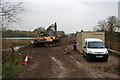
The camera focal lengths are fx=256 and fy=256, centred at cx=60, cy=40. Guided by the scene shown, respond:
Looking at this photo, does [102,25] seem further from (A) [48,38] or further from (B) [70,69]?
(B) [70,69]

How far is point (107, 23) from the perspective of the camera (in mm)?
83500

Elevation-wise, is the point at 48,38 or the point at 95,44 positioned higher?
the point at 48,38

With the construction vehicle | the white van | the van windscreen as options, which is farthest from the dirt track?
the construction vehicle

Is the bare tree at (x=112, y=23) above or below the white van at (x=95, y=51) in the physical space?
above

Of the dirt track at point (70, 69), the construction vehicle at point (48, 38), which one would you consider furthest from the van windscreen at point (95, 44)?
the construction vehicle at point (48, 38)

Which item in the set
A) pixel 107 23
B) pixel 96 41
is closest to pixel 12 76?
pixel 96 41

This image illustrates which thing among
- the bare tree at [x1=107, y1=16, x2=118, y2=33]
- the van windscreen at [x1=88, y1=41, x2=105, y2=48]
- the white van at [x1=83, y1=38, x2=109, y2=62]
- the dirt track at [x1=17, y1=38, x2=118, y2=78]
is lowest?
the dirt track at [x1=17, y1=38, x2=118, y2=78]

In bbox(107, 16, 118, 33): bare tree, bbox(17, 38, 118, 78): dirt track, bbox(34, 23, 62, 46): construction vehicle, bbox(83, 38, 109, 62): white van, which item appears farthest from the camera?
bbox(107, 16, 118, 33): bare tree

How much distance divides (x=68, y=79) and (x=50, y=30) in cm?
3537

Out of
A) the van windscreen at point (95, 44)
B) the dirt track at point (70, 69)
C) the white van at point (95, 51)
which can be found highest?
the van windscreen at point (95, 44)

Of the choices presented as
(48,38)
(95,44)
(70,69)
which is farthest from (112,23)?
(70,69)

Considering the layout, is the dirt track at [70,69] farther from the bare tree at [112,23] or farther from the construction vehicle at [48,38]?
the bare tree at [112,23]

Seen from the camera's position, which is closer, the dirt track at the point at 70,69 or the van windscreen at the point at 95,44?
the dirt track at the point at 70,69

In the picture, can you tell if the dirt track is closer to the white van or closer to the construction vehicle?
the white van
